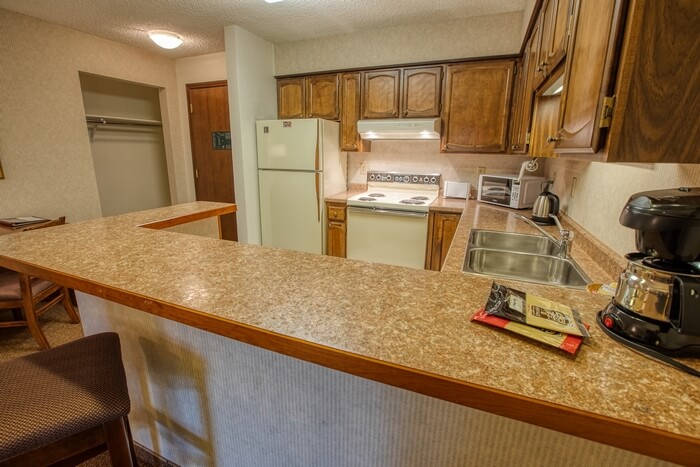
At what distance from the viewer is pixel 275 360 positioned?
957 millimetres

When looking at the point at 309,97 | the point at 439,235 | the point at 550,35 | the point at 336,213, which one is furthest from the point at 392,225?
the point at 550,35

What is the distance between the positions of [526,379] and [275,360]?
692mm

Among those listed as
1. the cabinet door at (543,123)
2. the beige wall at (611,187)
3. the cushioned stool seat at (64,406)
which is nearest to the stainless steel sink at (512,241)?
the beige wall at (611,187)

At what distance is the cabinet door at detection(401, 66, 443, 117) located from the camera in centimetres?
300

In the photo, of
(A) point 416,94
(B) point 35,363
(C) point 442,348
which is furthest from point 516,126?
(B) point 35,363

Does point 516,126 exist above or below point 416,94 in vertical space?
below

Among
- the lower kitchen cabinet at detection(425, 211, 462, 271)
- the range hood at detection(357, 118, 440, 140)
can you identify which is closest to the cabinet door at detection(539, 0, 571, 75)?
the range hood at detection(357, 118, 440, 140)

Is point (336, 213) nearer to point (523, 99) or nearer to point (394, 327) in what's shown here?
point (523, 99)

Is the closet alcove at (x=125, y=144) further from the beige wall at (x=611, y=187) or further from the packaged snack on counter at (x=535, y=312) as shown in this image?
the beige wall at (x=611, y=187)

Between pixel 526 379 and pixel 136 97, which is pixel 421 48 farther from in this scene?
pixel 136 97

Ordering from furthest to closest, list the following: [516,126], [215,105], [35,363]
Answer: [215,105] → [516,126] → [35,363]

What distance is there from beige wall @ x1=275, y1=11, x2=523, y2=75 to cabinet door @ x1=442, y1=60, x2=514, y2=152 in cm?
18

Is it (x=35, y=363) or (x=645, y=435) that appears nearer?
(x=645, y=435)

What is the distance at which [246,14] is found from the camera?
2773 mm
